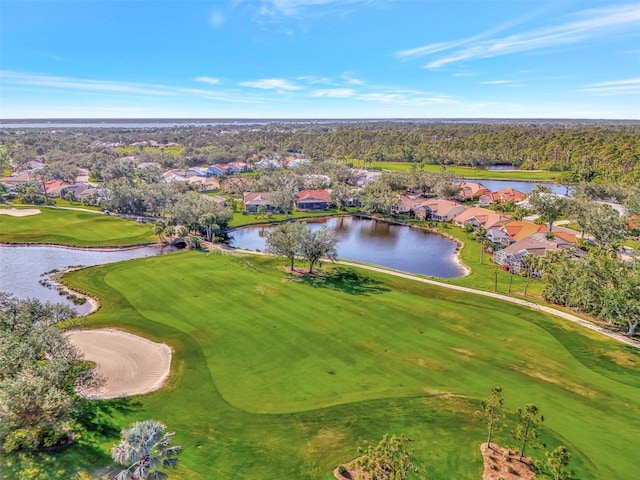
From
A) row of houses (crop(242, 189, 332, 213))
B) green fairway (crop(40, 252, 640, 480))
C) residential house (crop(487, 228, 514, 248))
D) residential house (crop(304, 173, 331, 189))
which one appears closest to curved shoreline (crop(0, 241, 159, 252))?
green fairway (crop(40, 252, 640, 480))

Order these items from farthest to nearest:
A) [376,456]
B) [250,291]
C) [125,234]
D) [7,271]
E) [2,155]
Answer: [2,155] → [125,234] → [7,271] → [250,291] → [376,456]

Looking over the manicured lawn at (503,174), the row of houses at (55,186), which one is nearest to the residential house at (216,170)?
the row of houses at (55,186)

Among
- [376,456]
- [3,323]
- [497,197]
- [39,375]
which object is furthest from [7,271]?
[497,197]

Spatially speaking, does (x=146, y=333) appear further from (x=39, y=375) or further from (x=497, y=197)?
(x=497, y=197)

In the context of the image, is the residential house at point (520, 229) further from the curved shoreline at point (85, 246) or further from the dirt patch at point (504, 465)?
the curved shoreline at point (85, 246)

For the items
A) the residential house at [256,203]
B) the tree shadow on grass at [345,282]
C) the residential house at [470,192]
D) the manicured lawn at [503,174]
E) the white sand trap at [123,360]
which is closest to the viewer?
→ the white sand trap at [123,360]

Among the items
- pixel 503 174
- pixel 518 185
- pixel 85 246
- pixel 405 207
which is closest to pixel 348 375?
pixel 85 246

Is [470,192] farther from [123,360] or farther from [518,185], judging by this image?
[123,360]
